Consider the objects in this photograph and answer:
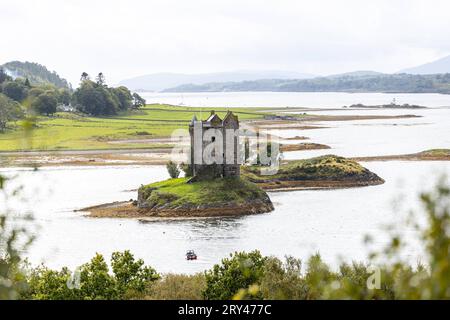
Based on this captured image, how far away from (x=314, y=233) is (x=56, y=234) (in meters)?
24.2

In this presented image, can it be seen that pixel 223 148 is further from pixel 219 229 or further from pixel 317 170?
pixel 317 170

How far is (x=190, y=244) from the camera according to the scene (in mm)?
65375

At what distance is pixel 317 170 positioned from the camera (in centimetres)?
10544

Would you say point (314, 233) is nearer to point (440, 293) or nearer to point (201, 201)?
point (201, 201)

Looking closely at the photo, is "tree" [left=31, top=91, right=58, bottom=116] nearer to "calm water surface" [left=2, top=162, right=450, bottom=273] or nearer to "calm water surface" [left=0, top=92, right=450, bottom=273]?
"calm water surface" [left=0, top=92, right=450, bottom=273]

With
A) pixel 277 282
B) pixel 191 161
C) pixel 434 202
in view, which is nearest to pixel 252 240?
pixel 191 161

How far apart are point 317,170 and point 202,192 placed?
26845 mm

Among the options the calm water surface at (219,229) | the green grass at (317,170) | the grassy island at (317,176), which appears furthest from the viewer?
the green grass at (317,170)

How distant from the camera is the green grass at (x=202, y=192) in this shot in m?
82.5

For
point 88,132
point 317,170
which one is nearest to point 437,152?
point 317,170

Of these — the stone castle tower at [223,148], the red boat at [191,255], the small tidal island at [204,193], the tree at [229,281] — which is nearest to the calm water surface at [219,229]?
the red boat at [191,255]

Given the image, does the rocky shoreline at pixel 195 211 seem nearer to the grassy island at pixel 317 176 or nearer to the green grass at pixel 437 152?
the grassy island at pixel 317 176

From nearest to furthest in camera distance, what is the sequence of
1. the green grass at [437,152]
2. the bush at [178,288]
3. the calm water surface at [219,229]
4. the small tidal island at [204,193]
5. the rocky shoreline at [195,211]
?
the bush at [178,288] → the calm water surface at [219,229] → the rocky shoreline at [195,211] → the small tidal island at [204,193] → the green grass at [437,152]

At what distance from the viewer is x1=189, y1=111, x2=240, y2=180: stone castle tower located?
86.1 metres
